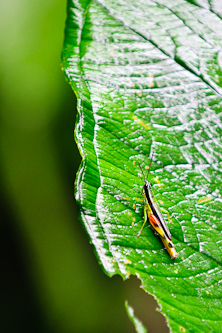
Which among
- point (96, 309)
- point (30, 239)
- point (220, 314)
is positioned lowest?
point (96, 309)

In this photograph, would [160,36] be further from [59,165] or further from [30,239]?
[30,239]

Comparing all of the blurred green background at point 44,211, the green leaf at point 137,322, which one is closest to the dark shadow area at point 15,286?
the blurred green background at point 44,211

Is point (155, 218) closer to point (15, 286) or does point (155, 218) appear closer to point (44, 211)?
point (44, 211)

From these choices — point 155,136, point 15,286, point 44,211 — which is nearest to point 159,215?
point 155,136

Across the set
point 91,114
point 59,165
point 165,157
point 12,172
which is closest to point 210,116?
point 165,157

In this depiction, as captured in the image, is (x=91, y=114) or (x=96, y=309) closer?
(x=91, y=114)

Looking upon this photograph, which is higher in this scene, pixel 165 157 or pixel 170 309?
pixel 165 157

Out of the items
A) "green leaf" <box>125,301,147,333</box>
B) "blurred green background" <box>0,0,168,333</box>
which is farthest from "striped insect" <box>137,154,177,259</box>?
"blurred green background" <box>0,0,168,333</box>
